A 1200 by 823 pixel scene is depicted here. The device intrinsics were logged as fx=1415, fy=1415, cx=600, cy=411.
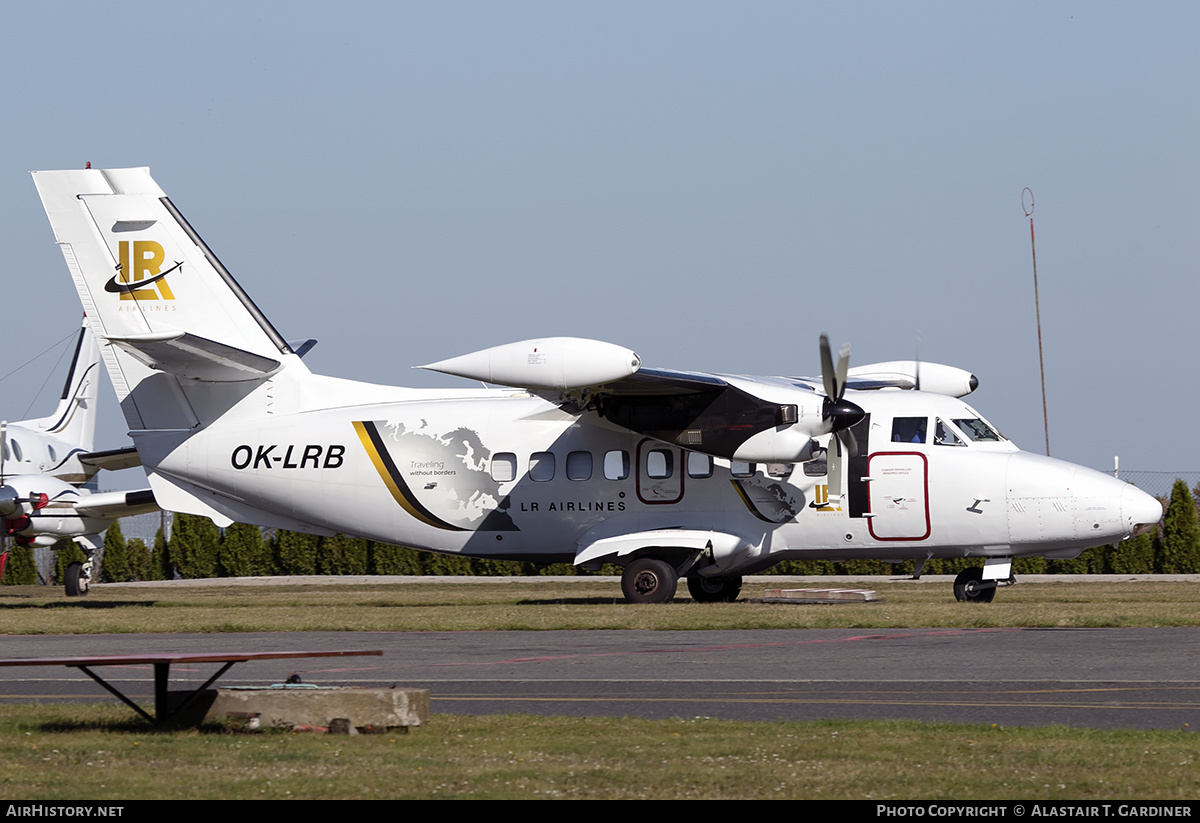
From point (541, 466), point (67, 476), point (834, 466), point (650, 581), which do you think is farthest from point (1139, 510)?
point (67, 476)

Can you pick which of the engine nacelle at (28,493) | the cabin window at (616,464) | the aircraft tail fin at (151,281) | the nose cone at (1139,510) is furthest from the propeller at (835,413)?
the engine nacelle at (28,493)

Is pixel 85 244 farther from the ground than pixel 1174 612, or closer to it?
farther from the ground

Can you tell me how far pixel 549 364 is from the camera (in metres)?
21.0

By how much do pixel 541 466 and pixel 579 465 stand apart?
2.23 ft

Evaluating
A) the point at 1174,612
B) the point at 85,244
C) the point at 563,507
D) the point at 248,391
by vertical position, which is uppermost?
the point at 85,244

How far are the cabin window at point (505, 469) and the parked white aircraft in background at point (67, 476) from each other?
14.4 meters

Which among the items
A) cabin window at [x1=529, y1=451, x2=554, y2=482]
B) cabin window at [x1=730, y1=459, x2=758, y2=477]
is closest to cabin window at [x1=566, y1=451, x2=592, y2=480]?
cabin window at [x1=529, y1=451, x2=554, y2=482]

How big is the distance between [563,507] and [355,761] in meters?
16.3

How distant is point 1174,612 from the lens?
20.3 meters

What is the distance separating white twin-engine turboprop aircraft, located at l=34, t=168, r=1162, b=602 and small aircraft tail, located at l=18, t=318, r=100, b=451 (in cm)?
2149

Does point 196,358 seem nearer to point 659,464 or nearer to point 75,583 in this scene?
point 659,464

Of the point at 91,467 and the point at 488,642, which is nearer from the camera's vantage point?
the point at 488,642
